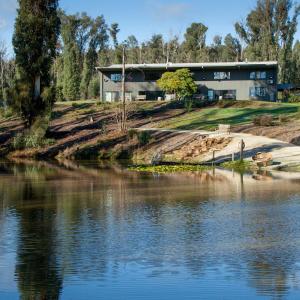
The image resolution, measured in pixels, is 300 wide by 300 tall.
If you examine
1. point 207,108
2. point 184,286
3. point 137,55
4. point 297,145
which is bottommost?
point 184,286

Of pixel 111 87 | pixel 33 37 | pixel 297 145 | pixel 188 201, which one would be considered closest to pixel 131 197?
pixel 188 201

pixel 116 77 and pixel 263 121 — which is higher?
pixel 116 77

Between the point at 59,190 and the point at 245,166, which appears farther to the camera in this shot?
the point at 245,166

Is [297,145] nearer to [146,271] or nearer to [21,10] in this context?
[21,10]

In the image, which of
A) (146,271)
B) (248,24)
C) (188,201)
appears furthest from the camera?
(248,24)

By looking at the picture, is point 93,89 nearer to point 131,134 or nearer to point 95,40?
point 95,40

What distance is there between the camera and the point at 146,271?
15.8 meters

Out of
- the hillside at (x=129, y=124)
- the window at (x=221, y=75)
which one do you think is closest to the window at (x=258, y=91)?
the window at (x=221, y=75)

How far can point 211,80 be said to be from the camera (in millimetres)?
87875

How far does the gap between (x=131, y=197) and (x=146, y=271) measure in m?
14.1

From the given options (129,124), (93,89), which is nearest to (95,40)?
(93,89)

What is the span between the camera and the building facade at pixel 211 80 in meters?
86.2

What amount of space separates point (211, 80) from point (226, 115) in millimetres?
19912

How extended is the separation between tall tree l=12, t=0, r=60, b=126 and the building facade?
2954 centimetres
